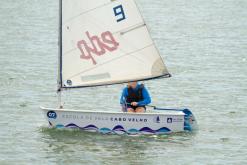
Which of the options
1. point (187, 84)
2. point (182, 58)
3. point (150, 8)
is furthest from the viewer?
point (150, 8)

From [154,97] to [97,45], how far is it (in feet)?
24.6

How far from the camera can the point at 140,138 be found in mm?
30844

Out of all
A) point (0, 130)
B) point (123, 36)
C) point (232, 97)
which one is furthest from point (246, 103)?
point (0, 130)

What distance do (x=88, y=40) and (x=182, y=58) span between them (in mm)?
18319

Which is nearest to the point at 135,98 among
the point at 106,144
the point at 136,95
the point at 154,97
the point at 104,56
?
the point at 136,95

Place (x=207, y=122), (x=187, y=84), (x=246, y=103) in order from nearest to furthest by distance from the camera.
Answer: (x=207, y=122)
(x=246, y=103)
(x=187, y=84)

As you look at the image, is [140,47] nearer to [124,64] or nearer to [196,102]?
[124,64]

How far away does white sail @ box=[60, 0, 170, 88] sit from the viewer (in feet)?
102

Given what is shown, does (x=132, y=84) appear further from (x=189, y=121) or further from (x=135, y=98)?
(x=189, y=121)

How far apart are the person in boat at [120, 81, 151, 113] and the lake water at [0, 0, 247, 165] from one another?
0.98m

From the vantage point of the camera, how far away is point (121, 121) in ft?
100

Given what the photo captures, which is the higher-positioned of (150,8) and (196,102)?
(150,8)

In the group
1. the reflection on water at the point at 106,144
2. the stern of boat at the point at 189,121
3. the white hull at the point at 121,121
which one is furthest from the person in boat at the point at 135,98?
the stern of boat at the point at 189,121

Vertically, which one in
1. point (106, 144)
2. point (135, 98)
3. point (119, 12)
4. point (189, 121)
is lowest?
point (106, 144)
